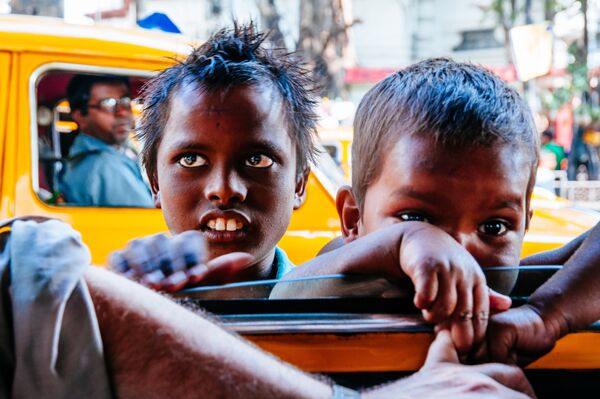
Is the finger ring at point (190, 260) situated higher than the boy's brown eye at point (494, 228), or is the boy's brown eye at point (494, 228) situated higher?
the boy's brown eye at point (494, 228)

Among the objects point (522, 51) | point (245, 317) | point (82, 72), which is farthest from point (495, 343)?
point (522, 51)

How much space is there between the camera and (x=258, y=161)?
1.86 metres

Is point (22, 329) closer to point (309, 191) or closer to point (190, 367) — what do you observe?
point (190, 367)

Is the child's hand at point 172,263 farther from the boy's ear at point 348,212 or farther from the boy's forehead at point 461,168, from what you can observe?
the boy's ear at point 348,212

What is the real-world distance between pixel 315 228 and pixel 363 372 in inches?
91.2

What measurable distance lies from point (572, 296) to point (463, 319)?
8.6 inches

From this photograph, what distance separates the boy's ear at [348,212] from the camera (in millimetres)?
1781

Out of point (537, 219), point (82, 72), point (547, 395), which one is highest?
point (82, 72)

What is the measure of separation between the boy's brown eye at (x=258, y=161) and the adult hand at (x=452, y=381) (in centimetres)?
86

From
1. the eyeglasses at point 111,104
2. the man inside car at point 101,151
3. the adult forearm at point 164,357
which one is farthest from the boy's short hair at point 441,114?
the eyeglasses at point 111,104

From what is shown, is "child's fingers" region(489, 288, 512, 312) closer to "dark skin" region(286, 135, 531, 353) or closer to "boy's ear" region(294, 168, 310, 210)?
"dark skin" region(286, 135, 531, 353)

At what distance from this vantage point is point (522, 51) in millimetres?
8477

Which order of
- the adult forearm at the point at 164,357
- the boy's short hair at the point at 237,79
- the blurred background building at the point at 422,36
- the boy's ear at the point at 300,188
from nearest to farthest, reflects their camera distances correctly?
the adult forearm at the point at 164,357 → the boy's short hair at the point at 237,79 → the boy's ear at the point at 300,188 → the blurred background building at the point at 422,36

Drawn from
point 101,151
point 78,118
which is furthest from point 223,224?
point 78,118
